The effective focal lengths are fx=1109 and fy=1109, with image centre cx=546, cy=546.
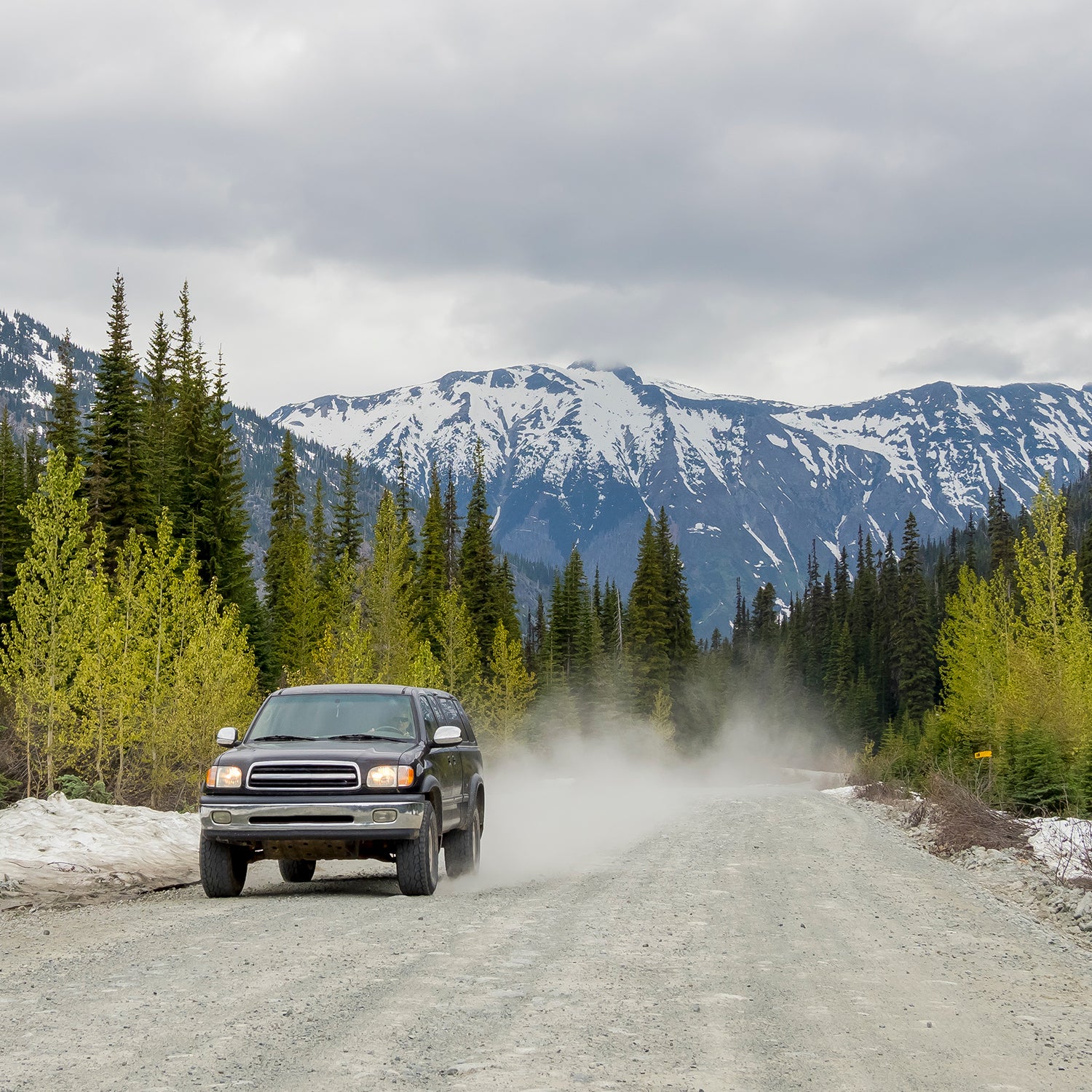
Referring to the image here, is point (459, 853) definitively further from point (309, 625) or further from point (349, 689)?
point (309, 625)

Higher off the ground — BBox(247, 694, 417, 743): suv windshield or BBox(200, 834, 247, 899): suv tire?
BBox(247, 694, 417, 743): suv windshield

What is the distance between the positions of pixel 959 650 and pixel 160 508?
115 ft

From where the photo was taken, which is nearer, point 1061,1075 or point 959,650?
point 1061,1075

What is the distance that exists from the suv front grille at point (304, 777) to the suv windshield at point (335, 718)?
76 cm

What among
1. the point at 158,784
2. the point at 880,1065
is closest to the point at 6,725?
the point at 158,784

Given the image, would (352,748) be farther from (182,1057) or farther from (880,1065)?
(880,1065)

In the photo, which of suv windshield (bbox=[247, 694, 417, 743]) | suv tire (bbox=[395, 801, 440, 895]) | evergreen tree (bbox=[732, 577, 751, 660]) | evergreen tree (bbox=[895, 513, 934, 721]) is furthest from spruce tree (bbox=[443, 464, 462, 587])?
evergreen tree (bbox=[732, 577, 751, 660])

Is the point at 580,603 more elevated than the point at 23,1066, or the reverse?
the point at 580,603

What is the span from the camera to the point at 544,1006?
6469mm

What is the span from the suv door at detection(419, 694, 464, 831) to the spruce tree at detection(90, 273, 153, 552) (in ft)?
102

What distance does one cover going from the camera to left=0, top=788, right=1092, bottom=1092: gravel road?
5301 millimetres

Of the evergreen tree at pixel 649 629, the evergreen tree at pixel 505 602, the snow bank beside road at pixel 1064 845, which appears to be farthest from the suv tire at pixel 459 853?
the evergreen tree at pixel 649 629

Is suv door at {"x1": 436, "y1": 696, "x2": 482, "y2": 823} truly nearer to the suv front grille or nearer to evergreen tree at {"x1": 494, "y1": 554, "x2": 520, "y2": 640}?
the suv front grille

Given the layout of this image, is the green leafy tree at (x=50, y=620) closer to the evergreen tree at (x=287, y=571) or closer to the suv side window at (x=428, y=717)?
the suv side window at (x=428, y=717)
